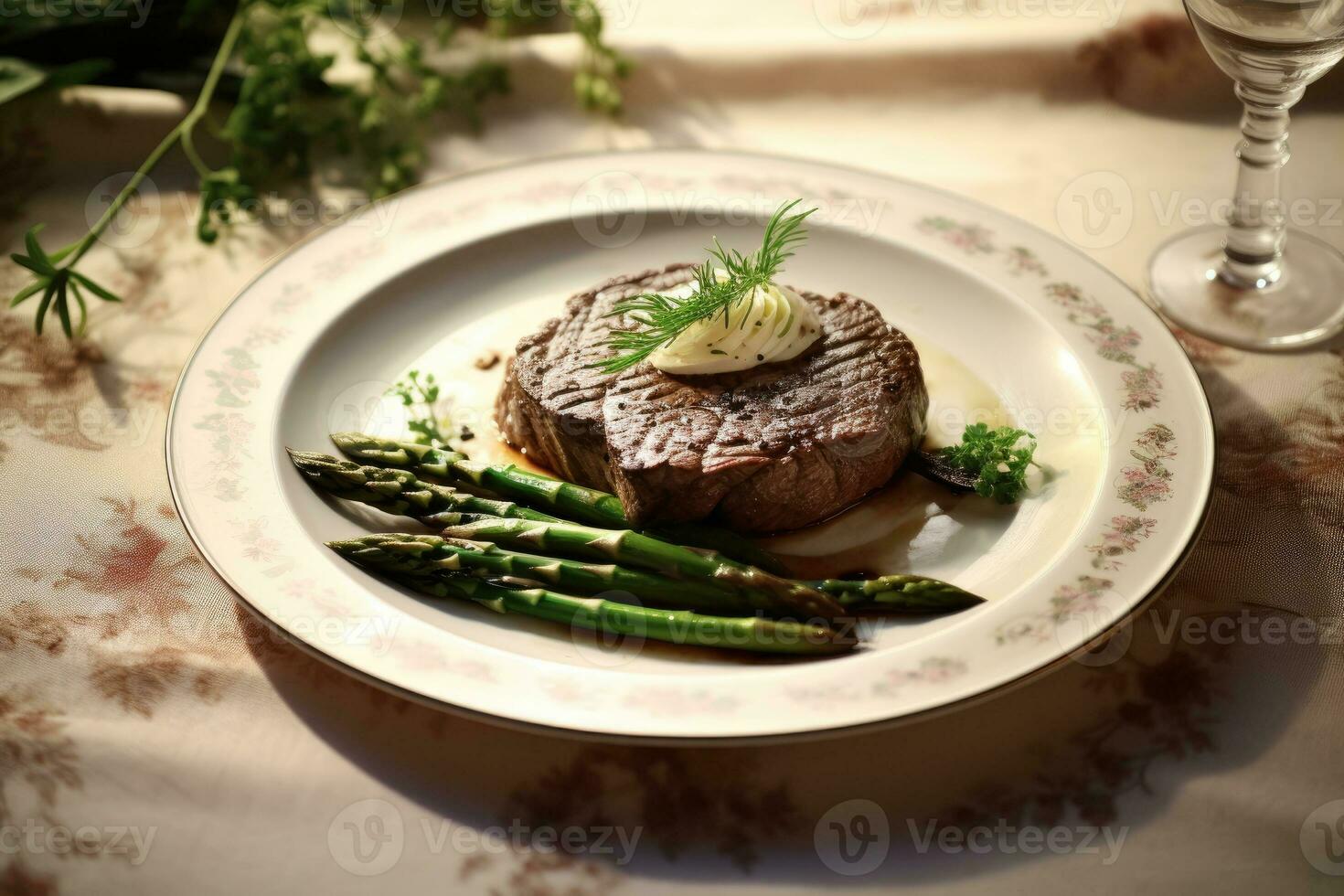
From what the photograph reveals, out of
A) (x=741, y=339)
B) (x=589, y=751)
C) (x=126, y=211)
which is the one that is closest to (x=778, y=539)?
(x=741, y=339)

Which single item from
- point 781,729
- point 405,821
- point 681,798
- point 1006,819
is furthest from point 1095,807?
point 405,821

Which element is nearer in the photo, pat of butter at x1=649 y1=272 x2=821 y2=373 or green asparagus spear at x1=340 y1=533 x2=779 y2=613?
green asparagus spear at x1=340 y1=533 x2=779 y2=613

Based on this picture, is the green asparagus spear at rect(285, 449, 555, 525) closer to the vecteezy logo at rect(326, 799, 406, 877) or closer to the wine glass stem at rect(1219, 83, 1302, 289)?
the vecteezy logo at rect(326, 799, 406, 877)

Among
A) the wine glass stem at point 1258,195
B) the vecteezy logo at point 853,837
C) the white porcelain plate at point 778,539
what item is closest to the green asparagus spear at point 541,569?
the white porcelain plate at point 778,539

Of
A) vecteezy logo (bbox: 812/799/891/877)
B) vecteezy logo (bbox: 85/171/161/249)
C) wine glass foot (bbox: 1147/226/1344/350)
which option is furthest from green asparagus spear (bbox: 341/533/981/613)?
vecteezy logo (bbox: 85/171/161/249)

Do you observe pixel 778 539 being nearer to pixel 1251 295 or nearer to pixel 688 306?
pixel 688 306

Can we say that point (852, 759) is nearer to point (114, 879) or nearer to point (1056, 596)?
point (1056, 596)
